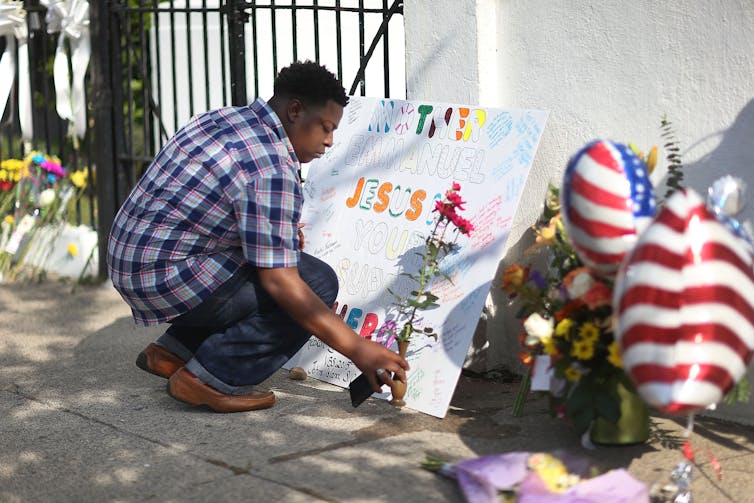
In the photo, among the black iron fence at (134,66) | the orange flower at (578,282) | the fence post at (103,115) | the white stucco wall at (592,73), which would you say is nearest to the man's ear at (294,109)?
the white stucco wall at (592,73)

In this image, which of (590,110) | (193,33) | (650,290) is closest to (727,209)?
(650,290)

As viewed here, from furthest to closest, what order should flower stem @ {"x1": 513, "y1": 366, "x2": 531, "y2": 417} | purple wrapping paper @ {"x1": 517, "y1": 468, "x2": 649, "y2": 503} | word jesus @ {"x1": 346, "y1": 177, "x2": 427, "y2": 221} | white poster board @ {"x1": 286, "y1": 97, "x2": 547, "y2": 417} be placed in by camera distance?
word jesus @ {"x1": 346, "y1": 177, "x2": 427, "y2": 221} → white poster board @ {"x1": 286, "y1": 97, "x2": 547, "y2": 417} → flower stem @ {"x1": 513, "y1": 366, "x2": 531, "y2": 417} → purple wrapping paper @ {"x1": 517, "y1": 468, "x2": 649, "y2": 503}

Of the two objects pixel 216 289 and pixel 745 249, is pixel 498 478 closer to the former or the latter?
pixel 745 249

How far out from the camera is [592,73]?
400cm

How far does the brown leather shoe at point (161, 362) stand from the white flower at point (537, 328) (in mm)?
1587

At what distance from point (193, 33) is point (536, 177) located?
435 centimetres

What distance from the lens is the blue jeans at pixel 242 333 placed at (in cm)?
395

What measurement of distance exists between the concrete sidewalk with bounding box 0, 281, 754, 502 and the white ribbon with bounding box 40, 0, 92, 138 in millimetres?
2529

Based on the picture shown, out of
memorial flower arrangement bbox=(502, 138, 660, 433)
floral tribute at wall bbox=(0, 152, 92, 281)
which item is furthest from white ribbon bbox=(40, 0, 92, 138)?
memorial flower arrangement bbox=(502, 138, 660, 433)

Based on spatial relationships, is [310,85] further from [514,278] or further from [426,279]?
[514,278]

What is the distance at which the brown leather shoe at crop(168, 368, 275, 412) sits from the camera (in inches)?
156

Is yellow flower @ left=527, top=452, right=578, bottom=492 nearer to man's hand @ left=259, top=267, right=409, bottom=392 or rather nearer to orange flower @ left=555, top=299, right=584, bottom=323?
orange flower @ left=555, top=299, right=584, bottom=323

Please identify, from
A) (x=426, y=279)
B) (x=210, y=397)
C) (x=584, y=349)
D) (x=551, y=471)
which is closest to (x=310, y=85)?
(x=426, y=279)

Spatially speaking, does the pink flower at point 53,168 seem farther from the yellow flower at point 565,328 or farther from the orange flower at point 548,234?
the yellow flower at point 565,328
